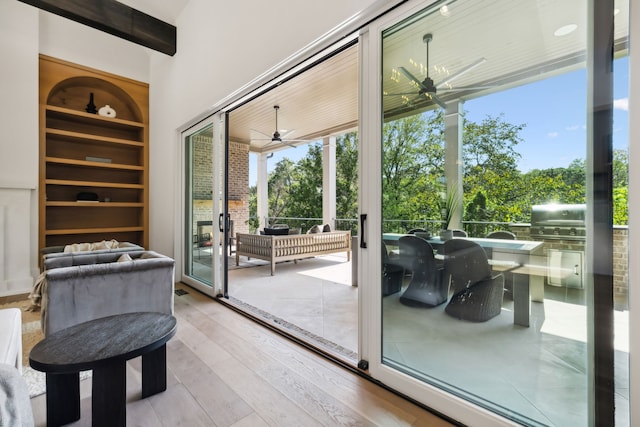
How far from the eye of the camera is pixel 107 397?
134 centimetres

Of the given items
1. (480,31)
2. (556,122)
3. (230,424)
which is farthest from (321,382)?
(480,31)

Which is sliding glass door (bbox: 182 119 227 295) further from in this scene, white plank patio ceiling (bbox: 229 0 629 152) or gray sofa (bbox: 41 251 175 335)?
white plank patio ceiling (bbox: 229 0 629 152)

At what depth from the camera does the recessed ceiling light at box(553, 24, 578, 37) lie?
4.00ft

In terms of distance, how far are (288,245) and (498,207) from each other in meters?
4.16

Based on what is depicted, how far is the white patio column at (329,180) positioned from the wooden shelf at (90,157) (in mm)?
3861

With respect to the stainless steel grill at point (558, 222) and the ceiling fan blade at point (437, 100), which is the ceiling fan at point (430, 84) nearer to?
the ceiling fan blade at point (437, 100)

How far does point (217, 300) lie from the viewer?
140 inches

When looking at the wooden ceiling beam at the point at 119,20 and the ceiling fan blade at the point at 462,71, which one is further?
the wooden ceiling beam at the point at 119,20

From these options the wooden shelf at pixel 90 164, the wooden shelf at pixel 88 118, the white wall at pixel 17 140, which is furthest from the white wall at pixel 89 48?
the wooden shelf at pixel 90 164

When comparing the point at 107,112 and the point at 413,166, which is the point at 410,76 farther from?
the point at 107,112

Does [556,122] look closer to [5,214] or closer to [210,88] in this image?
[210,88]

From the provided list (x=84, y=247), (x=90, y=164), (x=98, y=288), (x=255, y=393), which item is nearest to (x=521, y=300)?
(x=255, y=393)

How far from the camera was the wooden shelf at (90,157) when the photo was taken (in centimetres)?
450

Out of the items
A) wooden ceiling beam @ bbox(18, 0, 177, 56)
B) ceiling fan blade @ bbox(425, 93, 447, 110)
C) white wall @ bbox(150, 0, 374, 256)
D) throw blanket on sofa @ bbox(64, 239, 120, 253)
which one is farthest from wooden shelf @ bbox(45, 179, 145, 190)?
ceiling fan blade @ bbox(425, 93, 447, 110)
